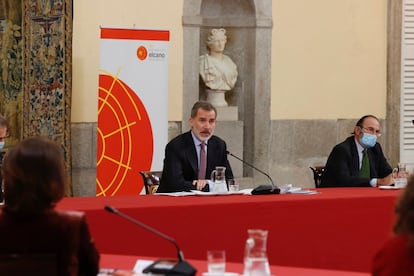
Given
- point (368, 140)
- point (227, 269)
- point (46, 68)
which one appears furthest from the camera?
point (46, 68)

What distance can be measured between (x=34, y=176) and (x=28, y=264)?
28 centimetres

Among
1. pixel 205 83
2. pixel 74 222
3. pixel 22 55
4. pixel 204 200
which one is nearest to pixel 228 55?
pixel 205 83

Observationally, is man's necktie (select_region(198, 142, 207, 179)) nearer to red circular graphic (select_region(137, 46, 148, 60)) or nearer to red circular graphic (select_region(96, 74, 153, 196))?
red circular graphic (select_region(96, 74, 153, 196))

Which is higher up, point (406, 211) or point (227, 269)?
point (406, 211)

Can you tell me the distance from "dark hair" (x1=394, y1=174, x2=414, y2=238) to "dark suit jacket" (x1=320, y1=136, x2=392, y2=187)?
189 inches

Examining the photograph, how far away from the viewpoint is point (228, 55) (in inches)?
433

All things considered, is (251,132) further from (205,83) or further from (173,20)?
(173,20)

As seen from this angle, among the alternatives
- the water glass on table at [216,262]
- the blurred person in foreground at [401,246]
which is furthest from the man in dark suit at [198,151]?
the blurred person in foreground at [401,246]

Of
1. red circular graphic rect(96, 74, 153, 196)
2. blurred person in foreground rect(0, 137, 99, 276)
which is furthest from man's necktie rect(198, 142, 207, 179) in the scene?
blurred person in foreground rect(0, 137, 99, 276)

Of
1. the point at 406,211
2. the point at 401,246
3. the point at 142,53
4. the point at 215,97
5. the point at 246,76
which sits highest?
the point at 142,53

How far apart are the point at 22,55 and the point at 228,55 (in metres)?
2.40

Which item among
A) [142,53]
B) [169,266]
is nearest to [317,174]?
[142,53]

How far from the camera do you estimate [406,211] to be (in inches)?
116

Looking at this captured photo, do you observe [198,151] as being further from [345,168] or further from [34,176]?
[34,176]
